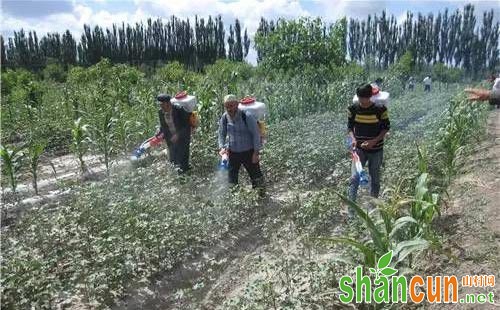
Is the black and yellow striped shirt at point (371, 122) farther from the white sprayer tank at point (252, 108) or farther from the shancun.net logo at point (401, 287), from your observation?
the shancun.net logo at point (401, 287)

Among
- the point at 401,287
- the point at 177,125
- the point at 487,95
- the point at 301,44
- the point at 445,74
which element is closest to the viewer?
the point at 401,287

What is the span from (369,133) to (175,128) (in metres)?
2.80

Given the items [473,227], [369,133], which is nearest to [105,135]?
[369,133]

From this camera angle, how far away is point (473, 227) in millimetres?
4242

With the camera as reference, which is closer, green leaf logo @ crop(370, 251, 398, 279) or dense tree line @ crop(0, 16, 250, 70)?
green leaf logo @ crop(370, 251, 398, 279)

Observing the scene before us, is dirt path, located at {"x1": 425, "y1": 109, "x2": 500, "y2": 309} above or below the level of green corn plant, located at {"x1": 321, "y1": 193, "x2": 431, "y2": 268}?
below

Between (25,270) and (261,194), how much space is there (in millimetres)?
3360

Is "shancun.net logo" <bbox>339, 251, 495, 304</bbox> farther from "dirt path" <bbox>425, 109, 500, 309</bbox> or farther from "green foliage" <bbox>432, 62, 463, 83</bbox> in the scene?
"green foliage" <bbox>432, 62, 463, 83</bbox>

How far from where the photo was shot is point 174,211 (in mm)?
4766

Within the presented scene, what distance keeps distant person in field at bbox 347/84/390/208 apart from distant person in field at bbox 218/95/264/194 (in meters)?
1.26

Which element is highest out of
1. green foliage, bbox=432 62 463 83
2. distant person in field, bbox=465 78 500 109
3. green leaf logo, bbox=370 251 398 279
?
distant person in field, bbox=465 78 500 109

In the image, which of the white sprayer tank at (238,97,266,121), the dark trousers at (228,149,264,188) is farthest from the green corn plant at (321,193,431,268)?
the white sprayer tank at (238,97,266,121)

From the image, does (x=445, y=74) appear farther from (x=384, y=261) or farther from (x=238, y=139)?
(x=384, y=261)

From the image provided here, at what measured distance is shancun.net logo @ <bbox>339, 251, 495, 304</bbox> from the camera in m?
3.05
